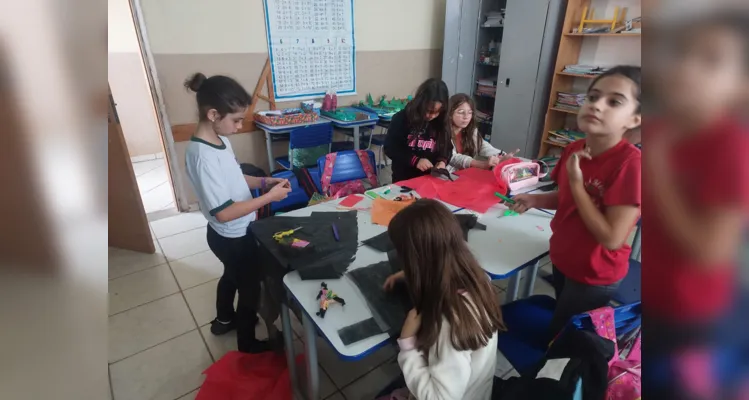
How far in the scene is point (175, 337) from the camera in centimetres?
201

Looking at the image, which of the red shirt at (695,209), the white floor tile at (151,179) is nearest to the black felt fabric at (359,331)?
the red shirt at (695,209)

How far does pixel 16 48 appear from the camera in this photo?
0.14 m

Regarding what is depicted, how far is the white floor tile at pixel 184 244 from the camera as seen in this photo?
2.79 metres

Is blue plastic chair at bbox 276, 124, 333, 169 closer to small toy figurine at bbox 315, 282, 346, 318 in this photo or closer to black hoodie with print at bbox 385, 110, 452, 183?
black hoodie with print at bbox 385, 110, 452, 183

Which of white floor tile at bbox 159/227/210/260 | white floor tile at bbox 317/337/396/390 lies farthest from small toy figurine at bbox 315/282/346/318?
white floor tile at bbox 159/227/210/260

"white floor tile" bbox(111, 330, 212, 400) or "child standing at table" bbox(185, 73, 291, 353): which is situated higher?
"child standing at table" bbox(185, 73, 291, 353)

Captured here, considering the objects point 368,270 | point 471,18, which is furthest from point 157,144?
point 368,270

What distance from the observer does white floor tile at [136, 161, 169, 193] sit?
4.00 meters

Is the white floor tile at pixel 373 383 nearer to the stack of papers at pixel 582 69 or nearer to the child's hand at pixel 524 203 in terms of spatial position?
the child's hand at pixel 524 203

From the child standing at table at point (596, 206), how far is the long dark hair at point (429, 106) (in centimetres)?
96

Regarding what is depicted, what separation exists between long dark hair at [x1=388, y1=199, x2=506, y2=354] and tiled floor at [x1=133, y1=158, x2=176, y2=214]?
300 centimetres

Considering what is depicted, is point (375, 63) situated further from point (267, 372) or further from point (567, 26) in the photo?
point (267, 372)

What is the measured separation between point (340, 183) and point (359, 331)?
1.44 m

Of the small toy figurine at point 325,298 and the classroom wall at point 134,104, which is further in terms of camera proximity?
the classroom wall at point 134,104
